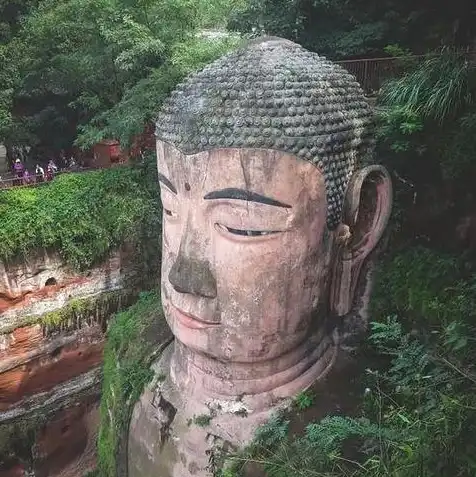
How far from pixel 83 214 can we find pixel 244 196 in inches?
331

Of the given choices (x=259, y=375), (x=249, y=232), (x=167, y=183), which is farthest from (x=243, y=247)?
(x=259, y=375)

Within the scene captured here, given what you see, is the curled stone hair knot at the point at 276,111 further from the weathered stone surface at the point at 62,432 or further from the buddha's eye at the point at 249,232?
the weathered stone surface at the point at 62,432

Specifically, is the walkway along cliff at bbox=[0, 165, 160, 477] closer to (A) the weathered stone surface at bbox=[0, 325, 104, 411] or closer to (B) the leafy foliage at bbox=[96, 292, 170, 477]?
(A) the weathered stone surface at bbox=[0, 325, 104, 411]

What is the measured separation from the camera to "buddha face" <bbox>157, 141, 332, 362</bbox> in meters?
4.25

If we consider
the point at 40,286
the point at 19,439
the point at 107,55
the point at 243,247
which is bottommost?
the point at 19,439

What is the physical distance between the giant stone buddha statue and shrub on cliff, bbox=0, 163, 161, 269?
278 inches

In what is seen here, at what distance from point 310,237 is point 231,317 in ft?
3.22

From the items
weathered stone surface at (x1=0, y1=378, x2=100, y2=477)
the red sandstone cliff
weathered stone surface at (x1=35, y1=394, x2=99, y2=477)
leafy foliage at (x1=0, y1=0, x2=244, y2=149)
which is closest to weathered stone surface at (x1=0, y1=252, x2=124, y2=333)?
the red sandstone cliff

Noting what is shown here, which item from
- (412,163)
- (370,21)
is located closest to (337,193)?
(412,163)

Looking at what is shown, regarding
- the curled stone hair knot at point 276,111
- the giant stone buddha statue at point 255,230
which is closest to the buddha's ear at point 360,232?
the giant stone buddha statue at point 255,230

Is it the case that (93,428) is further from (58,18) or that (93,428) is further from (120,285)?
(58,18)

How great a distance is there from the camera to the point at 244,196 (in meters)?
4.24

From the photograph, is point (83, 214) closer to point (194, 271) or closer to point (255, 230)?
point (194, 271)

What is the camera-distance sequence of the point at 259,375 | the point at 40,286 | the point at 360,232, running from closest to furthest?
the point at 259,375, the point at 360,232, the point at 40,286
